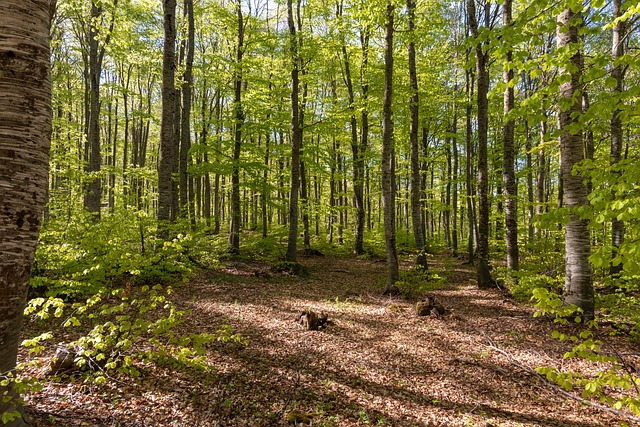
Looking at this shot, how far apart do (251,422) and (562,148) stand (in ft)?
25.0

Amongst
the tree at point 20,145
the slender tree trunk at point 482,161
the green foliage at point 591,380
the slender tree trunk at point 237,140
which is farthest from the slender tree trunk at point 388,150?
the tree at point 20,145

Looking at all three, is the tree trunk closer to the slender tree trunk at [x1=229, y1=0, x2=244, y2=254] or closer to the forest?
the forest

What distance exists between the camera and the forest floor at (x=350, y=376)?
3943 millimetres

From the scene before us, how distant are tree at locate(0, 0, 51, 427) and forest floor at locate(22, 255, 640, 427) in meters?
2.02

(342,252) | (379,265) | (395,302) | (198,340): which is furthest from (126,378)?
(342,252)

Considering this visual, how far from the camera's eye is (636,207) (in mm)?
2502

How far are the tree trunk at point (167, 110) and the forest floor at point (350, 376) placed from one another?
258cm

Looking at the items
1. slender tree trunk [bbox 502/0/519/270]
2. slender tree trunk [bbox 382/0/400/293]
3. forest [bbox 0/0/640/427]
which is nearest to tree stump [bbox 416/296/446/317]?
forest [bbox 0/0/640/427]

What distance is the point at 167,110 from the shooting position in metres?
8.81

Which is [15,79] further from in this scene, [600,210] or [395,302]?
[395,302]

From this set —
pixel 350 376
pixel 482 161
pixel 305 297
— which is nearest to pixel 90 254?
pixel 350 376

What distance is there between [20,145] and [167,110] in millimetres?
7465

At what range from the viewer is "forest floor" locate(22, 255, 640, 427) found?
12.9 ft

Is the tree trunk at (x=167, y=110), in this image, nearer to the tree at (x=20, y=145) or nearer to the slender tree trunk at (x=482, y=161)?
the tree at (x=20, y=145)
